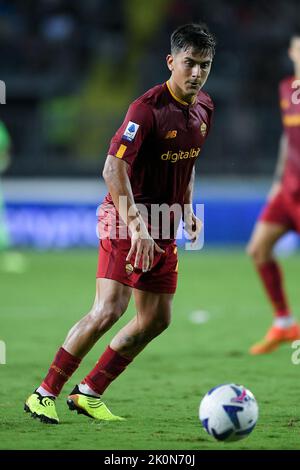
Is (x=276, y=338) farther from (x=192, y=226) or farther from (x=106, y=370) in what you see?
(x=106, y=370)

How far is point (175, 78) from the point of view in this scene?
5137 mm

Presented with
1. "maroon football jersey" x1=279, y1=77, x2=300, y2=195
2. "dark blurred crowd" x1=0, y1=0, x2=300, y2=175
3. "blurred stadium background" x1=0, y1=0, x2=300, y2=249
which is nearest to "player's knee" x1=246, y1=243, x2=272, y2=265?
"maroon football jersey" x1=279, y1=77, x2=300, y2=195

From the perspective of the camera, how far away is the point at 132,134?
4.94 meters

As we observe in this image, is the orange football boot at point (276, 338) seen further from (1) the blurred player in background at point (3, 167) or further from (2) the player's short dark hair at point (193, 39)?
(1) the blurred player in background at point (3, 167)

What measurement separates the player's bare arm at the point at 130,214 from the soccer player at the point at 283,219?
321 cm

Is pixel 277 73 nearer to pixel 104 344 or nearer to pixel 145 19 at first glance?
pixel 145 19

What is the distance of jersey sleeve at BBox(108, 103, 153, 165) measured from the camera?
16.2 ft

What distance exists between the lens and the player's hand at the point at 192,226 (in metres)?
5.55

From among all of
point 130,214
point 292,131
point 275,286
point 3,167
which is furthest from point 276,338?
point 3,167

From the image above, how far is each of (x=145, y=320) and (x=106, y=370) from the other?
1.18ft

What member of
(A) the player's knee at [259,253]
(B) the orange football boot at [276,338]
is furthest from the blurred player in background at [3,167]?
(B) the orange football boot at [276,338]

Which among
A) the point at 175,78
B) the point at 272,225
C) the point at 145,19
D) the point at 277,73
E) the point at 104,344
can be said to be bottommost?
the point at 104,344
